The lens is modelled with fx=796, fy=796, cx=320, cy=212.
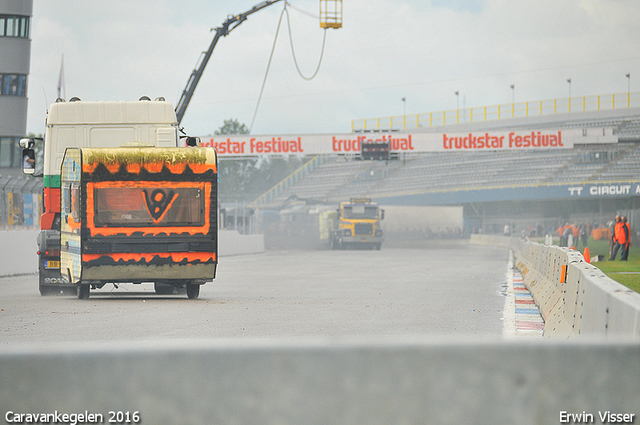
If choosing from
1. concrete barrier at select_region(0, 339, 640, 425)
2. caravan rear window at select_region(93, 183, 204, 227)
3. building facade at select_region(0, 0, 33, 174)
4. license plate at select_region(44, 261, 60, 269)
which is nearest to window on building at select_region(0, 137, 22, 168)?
building facade at select_region(0, 0, 33, 174)

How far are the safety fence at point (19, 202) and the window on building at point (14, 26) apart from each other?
2182cm

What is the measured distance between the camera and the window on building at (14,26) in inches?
1601

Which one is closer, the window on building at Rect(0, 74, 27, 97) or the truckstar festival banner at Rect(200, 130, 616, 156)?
the window on building at Rect(0, 74, 27, 97)

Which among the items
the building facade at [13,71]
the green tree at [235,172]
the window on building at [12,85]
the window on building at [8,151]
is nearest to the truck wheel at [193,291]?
the building facade at [13,71]

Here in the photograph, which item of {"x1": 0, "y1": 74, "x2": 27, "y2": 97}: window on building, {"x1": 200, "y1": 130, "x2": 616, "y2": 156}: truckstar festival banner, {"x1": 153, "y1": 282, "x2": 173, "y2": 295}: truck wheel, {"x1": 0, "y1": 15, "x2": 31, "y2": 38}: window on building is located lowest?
{"x1": 153, "y1": 282, "x2": 173, "y2": 295}: truck wheel

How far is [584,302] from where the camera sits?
233 inches

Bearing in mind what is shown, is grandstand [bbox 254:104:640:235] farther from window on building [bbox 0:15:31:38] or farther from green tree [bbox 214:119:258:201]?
green tree [bbox 214:119:258:201]

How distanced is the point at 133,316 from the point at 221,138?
1373 inches

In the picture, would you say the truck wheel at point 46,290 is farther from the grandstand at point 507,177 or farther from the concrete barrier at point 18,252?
the grandstand at point 507,177

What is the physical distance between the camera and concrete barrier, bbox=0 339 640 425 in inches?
88.4

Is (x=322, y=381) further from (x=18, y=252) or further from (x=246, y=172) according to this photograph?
(x=246, y=172)

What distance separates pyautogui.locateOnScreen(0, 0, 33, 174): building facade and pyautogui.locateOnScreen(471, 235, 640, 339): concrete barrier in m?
34.7

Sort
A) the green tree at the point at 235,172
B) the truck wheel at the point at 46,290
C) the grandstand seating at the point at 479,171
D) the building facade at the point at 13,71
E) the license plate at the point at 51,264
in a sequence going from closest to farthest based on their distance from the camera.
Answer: the license plate at the point at 51,264 < the truck wheel at the point at 46,290 < the building facade at the point at 13,71 < the grandstand seating at the point at 479,171 < the green tree at the point at 235,172

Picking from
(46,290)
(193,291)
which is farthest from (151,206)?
(46,290)
